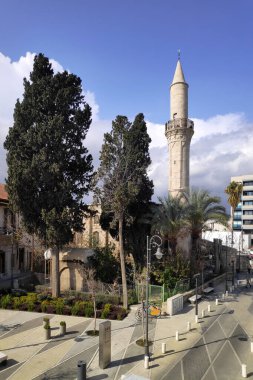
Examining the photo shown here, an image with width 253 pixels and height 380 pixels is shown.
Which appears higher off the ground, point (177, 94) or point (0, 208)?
point (177, 94)

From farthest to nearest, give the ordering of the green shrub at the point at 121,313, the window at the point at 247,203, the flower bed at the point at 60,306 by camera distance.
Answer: the window at the point at 247,203 → the flower bed at the point at 60,306 → the green shrub at the point at 121,313

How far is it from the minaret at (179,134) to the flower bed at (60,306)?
18.4 m

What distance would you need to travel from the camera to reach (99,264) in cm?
2994

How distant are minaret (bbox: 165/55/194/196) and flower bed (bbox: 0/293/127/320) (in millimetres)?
18424

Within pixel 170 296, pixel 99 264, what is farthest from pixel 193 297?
pixel 99 264

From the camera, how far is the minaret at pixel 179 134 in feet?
127

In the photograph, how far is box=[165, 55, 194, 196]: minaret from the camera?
38.7 meters

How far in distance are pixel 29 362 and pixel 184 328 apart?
10.0m

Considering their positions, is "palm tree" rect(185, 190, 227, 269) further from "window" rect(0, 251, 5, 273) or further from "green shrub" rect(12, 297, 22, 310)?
"window" rect(0, 251, 5, 273)

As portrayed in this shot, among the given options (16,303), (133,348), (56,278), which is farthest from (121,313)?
(16,303)

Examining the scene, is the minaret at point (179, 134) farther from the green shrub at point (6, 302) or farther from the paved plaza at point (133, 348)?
the green shrub at point (6, 302)

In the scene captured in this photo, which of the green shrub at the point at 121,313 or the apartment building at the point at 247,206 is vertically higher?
the apartment building at the point at 247,206

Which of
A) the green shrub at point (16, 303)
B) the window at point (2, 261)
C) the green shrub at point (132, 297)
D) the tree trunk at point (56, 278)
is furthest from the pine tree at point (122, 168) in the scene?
the window at point (2, 261)

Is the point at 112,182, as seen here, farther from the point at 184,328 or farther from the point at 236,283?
the point at 236,283
